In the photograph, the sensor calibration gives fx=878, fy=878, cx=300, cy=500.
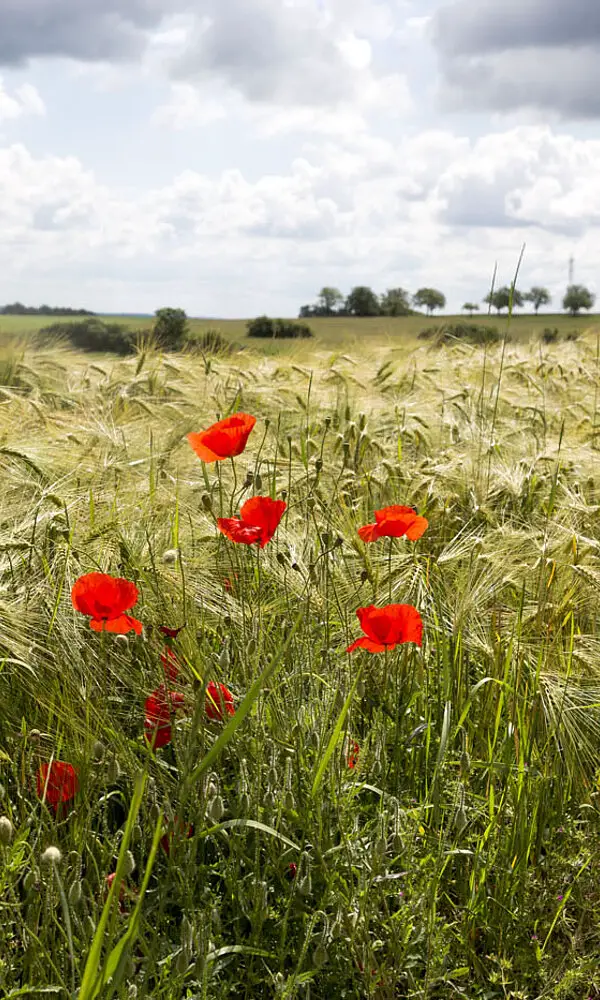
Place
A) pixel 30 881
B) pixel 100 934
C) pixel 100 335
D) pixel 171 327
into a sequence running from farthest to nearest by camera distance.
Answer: pixel 100 335
pixel 171 327
pixel 30 881
pixel 100 934

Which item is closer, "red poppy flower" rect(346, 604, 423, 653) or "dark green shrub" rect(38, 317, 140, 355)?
"red poppy flower" rect(346, 604, 423, 653)

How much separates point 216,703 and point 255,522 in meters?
0.32

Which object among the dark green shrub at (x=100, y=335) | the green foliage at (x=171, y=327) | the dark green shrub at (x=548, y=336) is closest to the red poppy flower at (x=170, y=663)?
the green foliage at (x=171, y=327)

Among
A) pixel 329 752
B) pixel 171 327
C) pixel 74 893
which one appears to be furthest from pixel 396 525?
pixel 171 327

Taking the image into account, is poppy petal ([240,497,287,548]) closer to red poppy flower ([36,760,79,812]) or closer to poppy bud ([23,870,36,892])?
red poppy flower ([36,760,79,812])

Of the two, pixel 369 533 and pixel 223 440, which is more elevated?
pixel 223 440

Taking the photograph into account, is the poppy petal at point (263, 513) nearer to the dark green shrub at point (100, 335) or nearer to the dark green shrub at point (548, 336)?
the dark green shrub at point (100, 335)

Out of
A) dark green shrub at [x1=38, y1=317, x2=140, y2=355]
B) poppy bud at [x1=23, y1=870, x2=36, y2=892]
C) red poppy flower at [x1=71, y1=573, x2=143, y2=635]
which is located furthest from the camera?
dark green shrub at [x1=38, y1=317, x2=140, y2=355]

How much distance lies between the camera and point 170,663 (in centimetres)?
163

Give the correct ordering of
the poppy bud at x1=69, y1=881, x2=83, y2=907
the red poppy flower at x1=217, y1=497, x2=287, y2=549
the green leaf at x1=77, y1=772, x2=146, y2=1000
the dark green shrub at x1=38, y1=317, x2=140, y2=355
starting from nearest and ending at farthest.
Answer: the green leaf at x1=77, y1=772, x2=146, y2=1000 < the poppy bud at x1=69, y1=881, x2=83, y2=907 < the red poppy flower at x1=217, y1=497, x2=287, y2=549 < the dark green shrub at x1=38, y1=317, x2=140, y2=355

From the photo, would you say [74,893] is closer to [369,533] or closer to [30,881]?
[30,881]

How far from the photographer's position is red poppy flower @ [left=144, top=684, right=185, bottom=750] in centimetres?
149

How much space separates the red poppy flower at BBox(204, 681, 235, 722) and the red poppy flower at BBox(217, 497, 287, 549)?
0.80 feet

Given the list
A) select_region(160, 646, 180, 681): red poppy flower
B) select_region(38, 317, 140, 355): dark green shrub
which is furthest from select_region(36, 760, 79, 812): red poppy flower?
select_region(38, 317, 140, 355): dark green shrub
